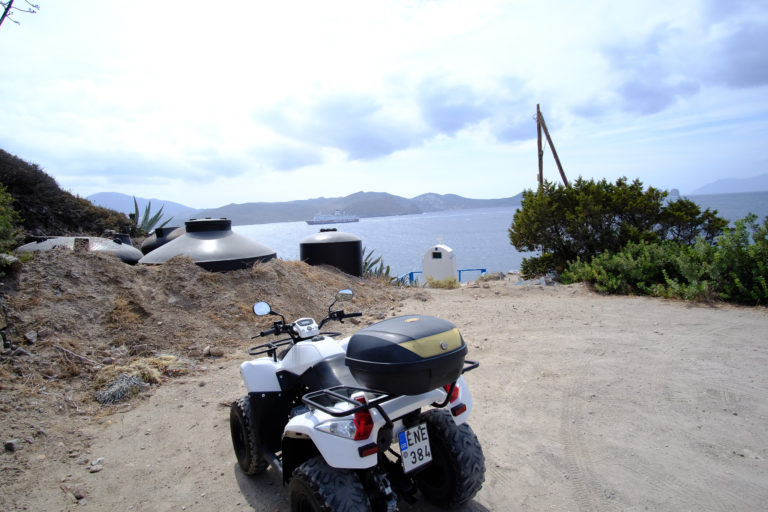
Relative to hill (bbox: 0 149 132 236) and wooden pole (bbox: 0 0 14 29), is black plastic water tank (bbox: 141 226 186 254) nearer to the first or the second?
hill (bbox: 0 149 132 236)

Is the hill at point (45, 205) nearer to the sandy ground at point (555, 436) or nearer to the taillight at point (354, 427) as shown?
the sandy ground at point (555, 436)

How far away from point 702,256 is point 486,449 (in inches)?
314

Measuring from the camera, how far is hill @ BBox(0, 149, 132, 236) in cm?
1700

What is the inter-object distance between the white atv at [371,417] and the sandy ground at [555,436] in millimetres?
448

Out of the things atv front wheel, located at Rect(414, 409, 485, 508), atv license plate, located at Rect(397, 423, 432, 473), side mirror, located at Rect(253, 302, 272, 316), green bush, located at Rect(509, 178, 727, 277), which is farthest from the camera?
green bush, located at Rect(509, 178, 727, 277)

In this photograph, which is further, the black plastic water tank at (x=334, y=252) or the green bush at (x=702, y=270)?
the black plastic water tank at (x=334, y=252)

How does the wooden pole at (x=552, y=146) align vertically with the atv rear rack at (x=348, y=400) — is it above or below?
above

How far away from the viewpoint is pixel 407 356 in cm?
203

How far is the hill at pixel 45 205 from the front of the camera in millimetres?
17000

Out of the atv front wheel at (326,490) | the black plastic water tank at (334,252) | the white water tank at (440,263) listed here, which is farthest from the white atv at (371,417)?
the white water tank at (440,263)

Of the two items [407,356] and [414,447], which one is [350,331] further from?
[407,356]

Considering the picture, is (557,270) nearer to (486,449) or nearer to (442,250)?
(442,250)

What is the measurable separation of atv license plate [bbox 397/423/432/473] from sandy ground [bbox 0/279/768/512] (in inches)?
28.5

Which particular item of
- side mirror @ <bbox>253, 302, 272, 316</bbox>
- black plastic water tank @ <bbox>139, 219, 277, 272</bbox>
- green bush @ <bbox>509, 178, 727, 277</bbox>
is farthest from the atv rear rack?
green bush @ <bbox>509, 178, 727, 277</bbox>
